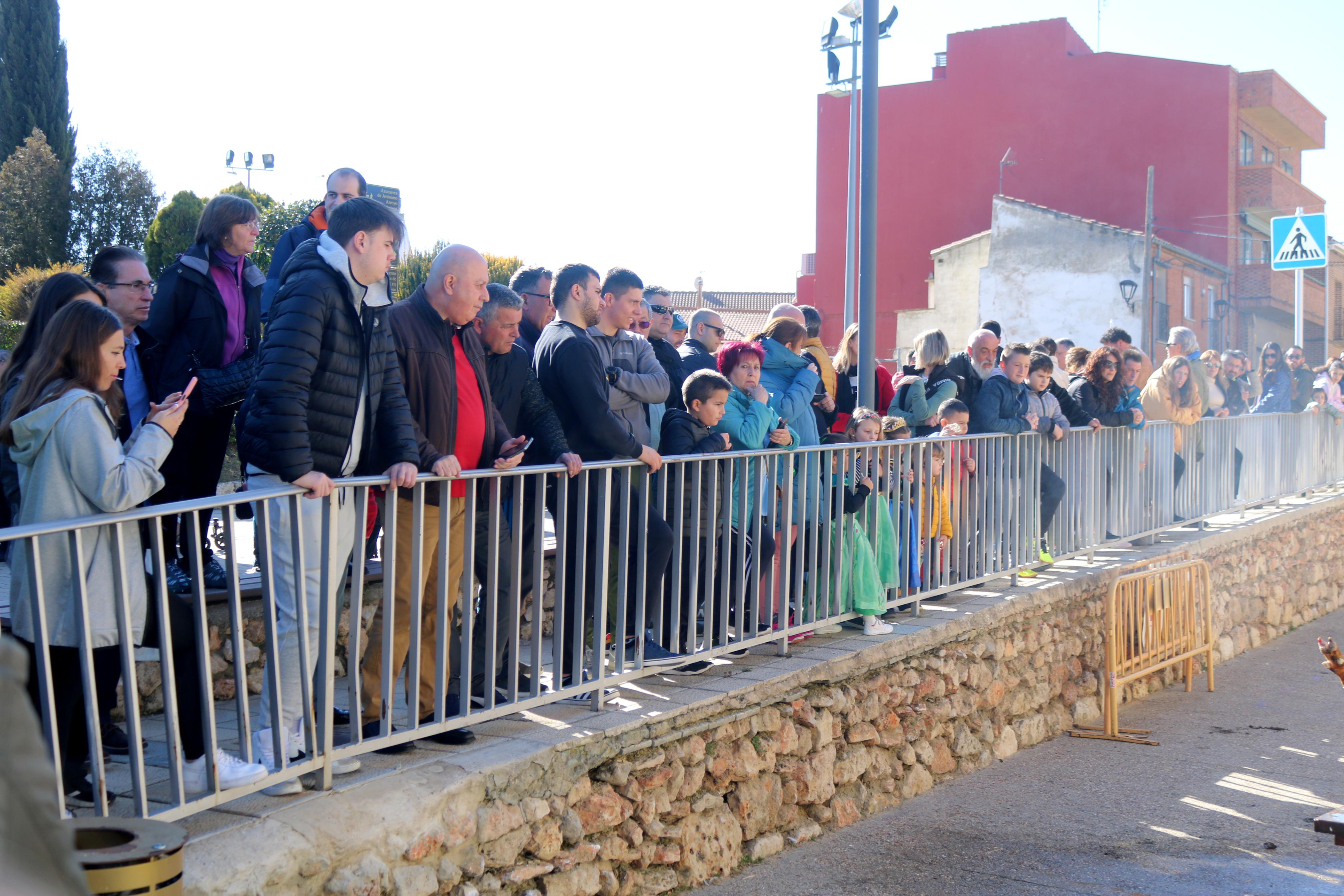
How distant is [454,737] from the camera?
13.2ft

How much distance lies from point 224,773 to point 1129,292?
94.1ft

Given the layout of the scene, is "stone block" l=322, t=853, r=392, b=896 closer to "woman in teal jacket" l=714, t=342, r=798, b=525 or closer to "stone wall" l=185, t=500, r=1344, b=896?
"stone wall" l=185, t=500, r=1344, b=896

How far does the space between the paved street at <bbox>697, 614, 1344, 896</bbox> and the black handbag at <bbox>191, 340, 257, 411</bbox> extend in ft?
9.05

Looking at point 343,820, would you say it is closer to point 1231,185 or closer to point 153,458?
point 153,458

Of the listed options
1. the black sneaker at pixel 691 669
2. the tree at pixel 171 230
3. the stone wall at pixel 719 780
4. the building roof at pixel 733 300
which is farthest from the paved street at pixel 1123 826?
the building roof at pixel 733 300

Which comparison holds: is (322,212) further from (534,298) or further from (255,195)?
(255,195)

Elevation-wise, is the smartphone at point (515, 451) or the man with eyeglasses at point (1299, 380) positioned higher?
the man with eyeglasses at point (1299, 380)

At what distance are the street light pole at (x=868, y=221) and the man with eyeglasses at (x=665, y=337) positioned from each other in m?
1.14

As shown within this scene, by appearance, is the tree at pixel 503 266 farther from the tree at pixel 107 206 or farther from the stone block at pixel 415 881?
the stone block at pixel 415 881

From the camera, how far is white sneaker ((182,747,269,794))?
3205 mm

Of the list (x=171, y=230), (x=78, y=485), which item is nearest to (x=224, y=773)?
(x=78, y=485)

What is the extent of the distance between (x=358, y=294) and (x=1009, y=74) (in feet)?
115

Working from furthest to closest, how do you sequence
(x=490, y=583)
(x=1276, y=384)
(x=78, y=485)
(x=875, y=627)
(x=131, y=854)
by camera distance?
1. (x=1276, y=384)
2. (x=875, y=627)
3. (x=490, y=583)
4. (x=78, y=485)
5. (x=131, y=854)

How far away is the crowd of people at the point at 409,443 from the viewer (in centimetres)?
317
